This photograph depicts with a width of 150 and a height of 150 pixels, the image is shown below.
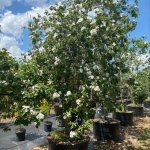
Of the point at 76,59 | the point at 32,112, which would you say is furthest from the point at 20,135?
the point at 32,112

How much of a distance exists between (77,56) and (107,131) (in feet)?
11.2

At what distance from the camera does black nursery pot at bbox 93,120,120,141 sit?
34.7 feet

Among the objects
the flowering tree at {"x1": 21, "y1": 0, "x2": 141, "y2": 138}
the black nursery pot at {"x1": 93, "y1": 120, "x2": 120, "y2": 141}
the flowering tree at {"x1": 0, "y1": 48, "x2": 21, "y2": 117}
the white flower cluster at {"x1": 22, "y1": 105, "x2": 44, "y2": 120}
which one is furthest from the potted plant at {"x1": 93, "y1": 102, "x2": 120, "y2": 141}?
the flowering tree at {"x1": 0, "y1": 48, "x2": 21, "y2": 117}

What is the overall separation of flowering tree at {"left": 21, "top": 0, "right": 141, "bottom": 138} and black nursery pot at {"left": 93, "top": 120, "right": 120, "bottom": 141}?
1911mm

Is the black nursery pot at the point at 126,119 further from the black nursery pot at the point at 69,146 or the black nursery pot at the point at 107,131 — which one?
the black nursery pot at the point at 69,146

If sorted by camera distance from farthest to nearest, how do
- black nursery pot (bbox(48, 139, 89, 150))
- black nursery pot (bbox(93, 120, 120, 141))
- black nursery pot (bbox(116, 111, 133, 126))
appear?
1. black nursery pot (bbox(116, 111, 133, 126))
2. black nursery pot (bbox(93, 120, 120, 141))
3. black nursery pot (bbox(48, 139, 89, 150))

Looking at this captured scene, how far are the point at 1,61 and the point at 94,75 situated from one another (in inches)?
120

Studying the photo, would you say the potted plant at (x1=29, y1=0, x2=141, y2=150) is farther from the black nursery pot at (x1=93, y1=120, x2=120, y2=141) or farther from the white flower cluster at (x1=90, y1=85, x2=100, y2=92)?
the black nursery pot at (x1=93, y1=120, x2=120, y2=141)

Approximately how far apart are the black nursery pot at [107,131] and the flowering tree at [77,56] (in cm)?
191

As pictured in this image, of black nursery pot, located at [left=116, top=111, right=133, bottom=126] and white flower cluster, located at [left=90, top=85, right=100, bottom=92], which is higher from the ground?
white flower cluster, located at [left=90, top=85, right=100, bottom=92]

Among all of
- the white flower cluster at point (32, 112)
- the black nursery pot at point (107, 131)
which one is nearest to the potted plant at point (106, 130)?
the black nursery pot at point (107, 131)

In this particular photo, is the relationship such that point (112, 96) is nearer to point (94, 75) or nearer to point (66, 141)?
point (94, 75)

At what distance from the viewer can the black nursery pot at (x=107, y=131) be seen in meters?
10.6

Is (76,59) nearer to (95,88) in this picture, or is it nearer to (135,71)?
(95,88)
